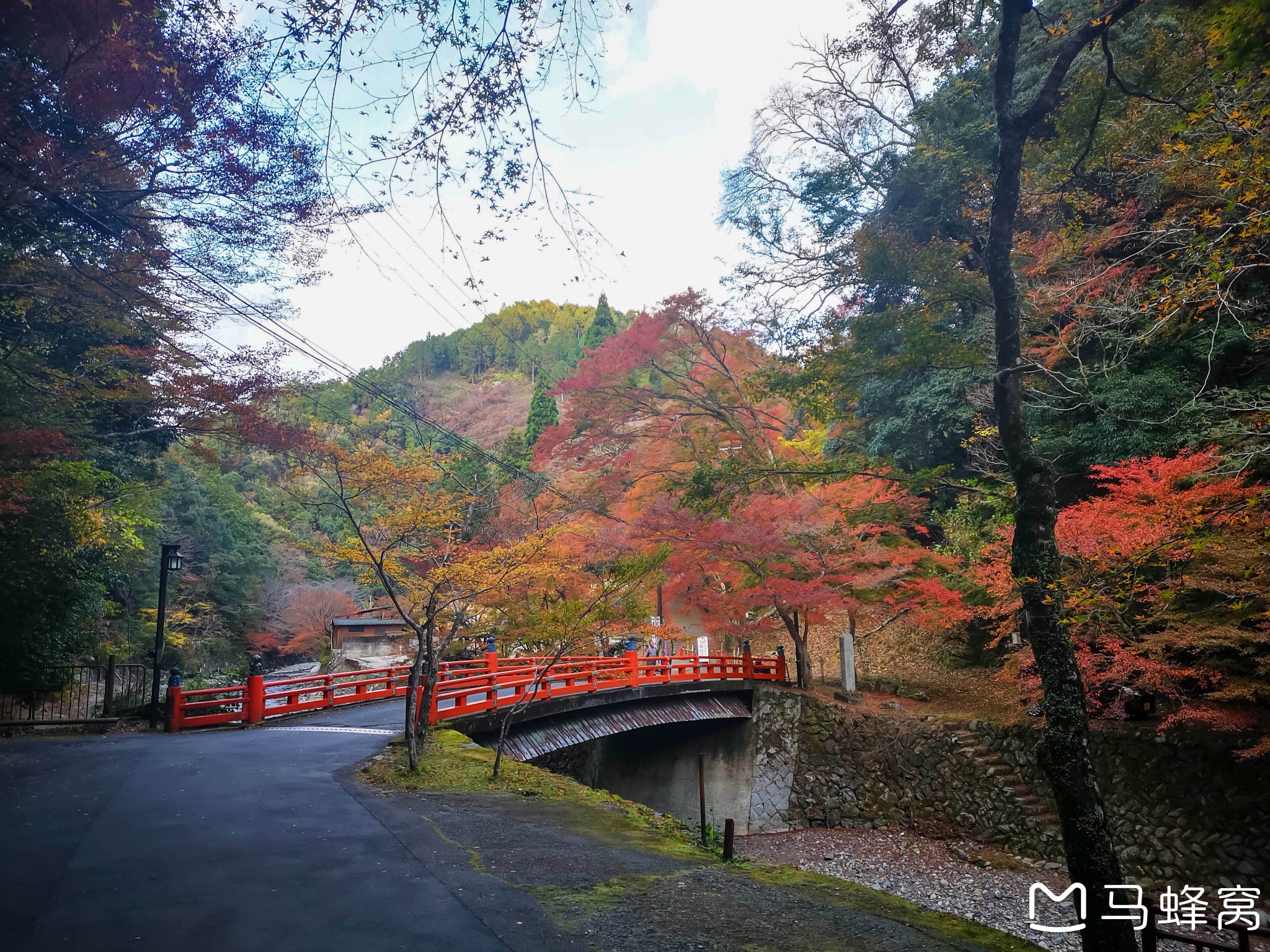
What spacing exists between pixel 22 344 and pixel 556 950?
12864mm

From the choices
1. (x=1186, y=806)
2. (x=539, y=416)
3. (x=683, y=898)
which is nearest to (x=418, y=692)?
(x=683, y=898)

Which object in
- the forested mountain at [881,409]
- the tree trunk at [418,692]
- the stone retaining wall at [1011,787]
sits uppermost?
the forested mountain at [881,409]

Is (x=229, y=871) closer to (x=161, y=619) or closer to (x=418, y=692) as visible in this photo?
(x=418, y=692)

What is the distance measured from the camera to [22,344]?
36.3 ft

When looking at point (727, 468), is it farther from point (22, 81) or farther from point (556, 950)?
point (22, 81)

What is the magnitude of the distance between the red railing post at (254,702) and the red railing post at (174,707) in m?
1.00

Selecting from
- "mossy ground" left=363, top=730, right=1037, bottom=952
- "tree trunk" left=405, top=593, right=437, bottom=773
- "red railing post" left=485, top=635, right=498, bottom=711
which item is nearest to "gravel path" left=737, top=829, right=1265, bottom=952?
"mossy ground" left=363, top=730, right=1037, bottom=952

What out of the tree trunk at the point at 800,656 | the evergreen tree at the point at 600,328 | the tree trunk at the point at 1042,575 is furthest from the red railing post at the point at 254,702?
the evergreen tree at the point at 600,328

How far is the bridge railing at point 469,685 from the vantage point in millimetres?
12367

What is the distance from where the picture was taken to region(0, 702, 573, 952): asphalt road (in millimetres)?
3857

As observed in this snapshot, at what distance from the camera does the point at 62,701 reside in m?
13.8

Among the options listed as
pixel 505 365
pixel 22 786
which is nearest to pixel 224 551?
pixel 22 786

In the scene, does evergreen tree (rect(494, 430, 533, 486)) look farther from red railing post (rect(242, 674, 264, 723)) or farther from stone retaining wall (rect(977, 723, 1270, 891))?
stone retaining wall (rect(977, 723, 1270, 891))

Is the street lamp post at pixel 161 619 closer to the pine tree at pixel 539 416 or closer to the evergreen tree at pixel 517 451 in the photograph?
the evergreen tree at pixel 517 451
